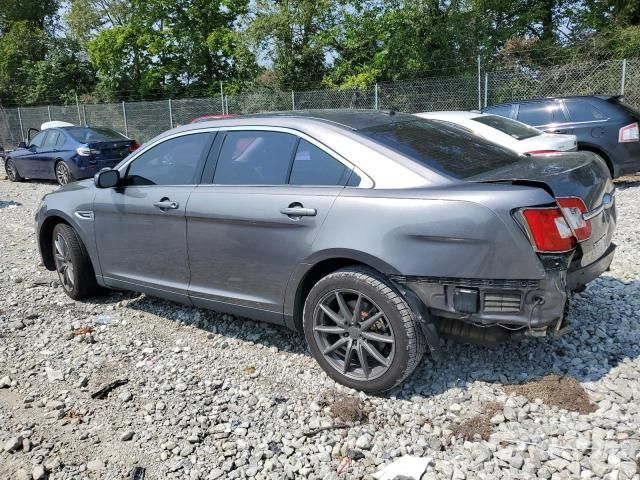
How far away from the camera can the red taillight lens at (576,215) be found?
9.75ft

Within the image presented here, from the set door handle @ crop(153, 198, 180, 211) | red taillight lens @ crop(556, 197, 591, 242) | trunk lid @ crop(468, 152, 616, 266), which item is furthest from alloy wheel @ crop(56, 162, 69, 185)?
red taillight lens @ crop(556, 197, 591, 242)

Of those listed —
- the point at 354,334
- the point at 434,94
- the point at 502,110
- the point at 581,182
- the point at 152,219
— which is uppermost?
the point at 434,94

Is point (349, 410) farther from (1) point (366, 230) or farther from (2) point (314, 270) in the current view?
(1) point (366, 230)

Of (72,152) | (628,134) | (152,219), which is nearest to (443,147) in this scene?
(152,219)

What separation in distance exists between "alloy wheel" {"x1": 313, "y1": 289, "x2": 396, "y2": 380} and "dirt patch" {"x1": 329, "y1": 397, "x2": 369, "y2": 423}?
15 centimetres

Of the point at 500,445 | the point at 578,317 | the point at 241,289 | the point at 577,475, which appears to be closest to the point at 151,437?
the point at 241,289

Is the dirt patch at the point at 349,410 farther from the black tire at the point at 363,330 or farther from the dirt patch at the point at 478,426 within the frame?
the dirt patch at the point at 478,426

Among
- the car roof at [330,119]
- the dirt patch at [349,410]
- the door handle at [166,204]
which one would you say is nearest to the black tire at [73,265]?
the door handle at [166,204]

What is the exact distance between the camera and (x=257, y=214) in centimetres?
360

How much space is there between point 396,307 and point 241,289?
1.19m

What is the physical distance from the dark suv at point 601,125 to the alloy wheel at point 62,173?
1031cm

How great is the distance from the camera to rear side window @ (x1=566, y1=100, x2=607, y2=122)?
9.60 m

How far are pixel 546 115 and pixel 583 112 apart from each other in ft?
2.15

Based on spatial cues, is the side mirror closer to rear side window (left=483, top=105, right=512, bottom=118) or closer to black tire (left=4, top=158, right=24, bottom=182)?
rear side window (left=483, top=105, right=512, bottom=118)
